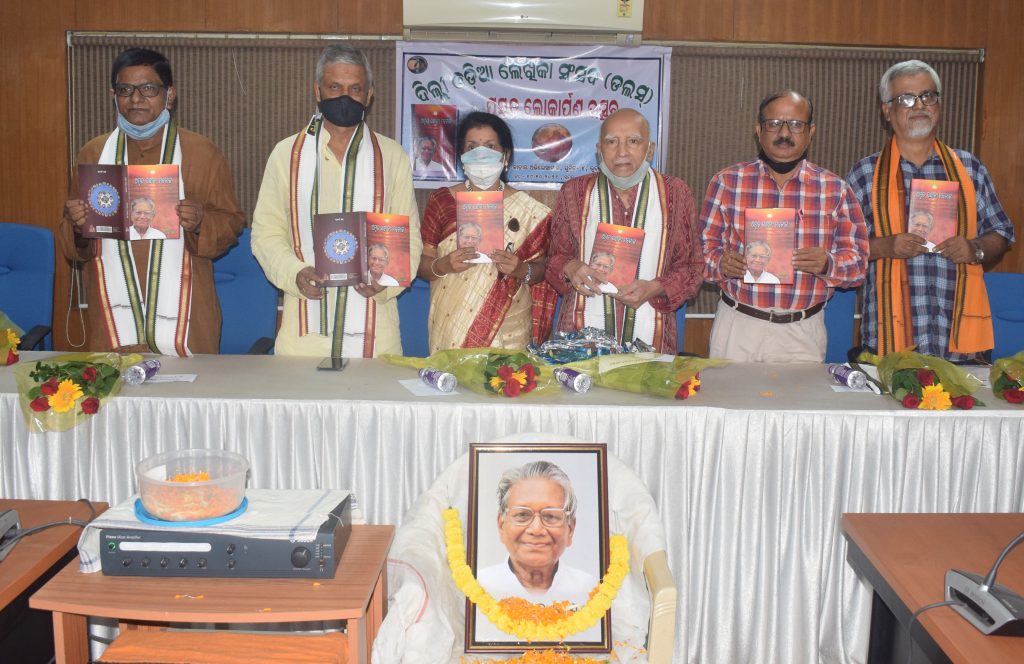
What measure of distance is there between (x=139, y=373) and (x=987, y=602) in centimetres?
250

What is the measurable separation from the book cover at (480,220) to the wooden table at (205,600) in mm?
1603

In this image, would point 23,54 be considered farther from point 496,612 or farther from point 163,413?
point 496,612

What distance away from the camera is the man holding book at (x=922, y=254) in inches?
142

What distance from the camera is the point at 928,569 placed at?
1.81 meters

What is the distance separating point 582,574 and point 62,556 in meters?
1.18

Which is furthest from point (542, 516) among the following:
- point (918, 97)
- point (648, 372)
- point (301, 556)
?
point (918, 97)

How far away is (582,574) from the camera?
7.00ft

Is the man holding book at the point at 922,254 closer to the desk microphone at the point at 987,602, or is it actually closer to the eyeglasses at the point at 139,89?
the desk microphone at the point at 987,602

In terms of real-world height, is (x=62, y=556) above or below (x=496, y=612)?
above

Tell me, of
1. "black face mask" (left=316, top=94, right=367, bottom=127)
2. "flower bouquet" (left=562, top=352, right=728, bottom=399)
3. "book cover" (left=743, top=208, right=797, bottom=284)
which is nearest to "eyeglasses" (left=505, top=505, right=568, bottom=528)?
"flower bouquet" (left=562, top=352, right=728, bottom=399)

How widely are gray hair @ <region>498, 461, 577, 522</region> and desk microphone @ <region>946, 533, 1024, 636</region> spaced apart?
2.75ft

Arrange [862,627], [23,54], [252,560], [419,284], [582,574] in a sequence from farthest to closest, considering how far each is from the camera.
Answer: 1. [23,54]
2. [419,284]
3. [862,627]
4. [582,574]
5. [252,560]

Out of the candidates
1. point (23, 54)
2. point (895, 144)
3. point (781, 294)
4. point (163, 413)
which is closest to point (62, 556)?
point (163, 413)

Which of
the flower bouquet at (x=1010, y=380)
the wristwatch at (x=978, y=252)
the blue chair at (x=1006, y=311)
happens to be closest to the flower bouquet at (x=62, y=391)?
the flower bouquet at (x=1010, y=380)
